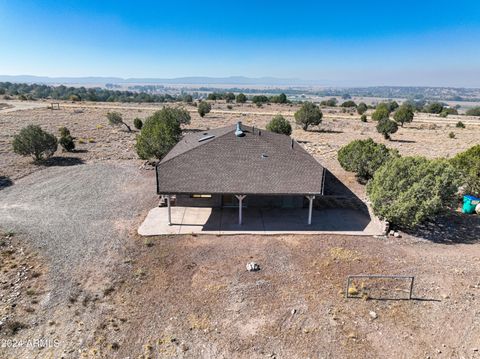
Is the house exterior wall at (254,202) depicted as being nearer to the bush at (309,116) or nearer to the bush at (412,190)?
the bush at (412,190)

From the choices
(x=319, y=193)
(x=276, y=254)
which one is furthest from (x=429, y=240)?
(x=276, y=254)

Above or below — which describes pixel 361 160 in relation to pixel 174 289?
above

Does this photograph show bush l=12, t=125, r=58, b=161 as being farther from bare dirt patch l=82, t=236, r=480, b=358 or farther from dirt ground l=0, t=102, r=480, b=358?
bare dirt patch l=82, t=236, r=480, b=358

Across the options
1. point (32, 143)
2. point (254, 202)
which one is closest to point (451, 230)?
point (254, 202)

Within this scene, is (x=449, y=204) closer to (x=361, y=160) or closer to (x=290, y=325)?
(x=361, y=160)

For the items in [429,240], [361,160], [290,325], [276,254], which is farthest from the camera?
[361,160]

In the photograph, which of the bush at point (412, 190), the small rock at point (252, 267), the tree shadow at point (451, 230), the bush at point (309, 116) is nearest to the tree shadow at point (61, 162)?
the small rock at point (252, 267)
